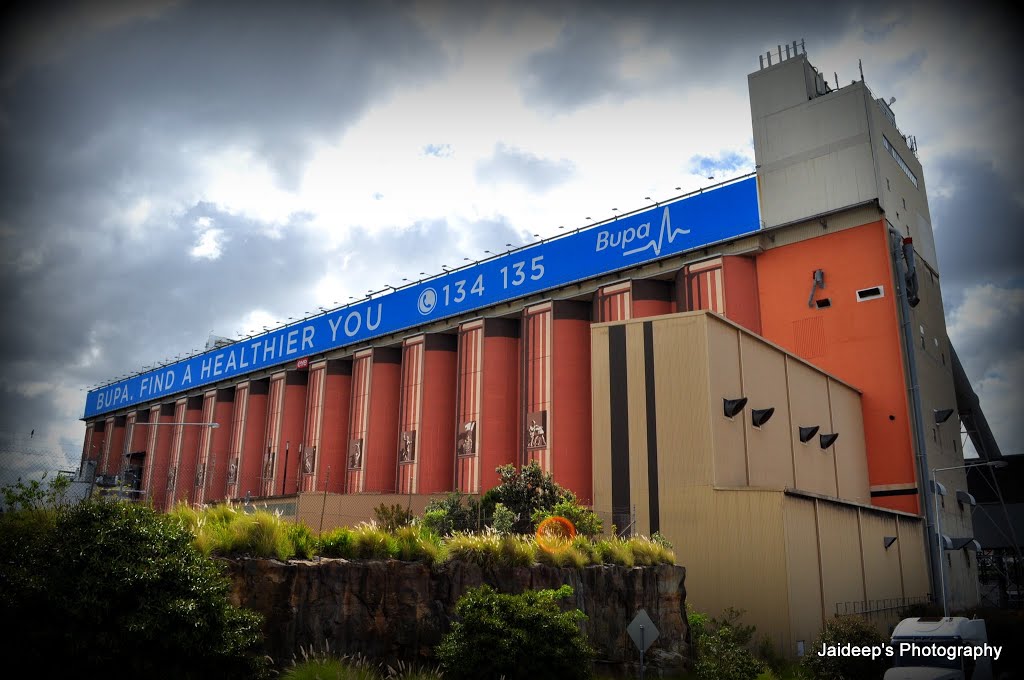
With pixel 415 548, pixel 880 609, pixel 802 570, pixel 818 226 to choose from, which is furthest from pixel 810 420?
pixel 415 548

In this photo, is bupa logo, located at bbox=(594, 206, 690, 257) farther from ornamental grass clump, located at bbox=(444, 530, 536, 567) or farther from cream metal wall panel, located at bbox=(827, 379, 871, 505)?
ornamental grass clump, located at bbox=(444, 530, 536, 567)

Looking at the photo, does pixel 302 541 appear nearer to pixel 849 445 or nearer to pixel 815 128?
pixel 849 445

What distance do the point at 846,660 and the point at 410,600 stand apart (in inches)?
468

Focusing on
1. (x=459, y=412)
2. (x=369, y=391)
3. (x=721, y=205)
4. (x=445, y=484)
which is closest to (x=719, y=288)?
(x=721, y=205)

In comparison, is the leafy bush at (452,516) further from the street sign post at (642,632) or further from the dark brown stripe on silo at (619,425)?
the street sign post at (642,632)

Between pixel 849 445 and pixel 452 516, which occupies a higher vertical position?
pixel 849 445

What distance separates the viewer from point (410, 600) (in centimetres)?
1655

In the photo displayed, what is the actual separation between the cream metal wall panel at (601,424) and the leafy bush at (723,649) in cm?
646

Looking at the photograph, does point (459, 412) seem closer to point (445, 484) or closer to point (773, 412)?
point (445, 484)

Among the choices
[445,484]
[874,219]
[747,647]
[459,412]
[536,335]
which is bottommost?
[747,647]

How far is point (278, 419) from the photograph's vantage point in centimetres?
6706

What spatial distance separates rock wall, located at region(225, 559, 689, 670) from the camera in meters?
14.6

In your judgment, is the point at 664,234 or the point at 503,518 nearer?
the point at 503,518

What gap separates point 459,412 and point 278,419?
72.1ft
